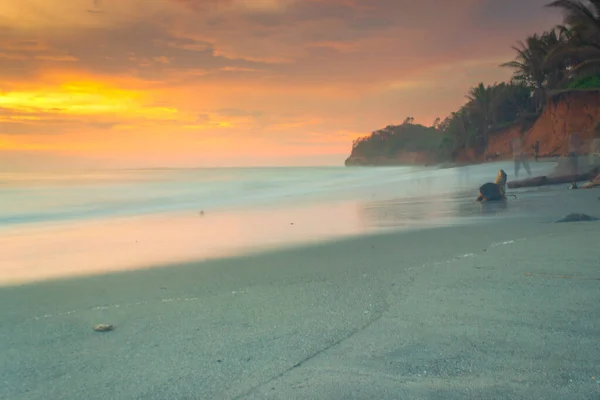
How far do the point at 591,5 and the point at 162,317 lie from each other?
24.5 meters

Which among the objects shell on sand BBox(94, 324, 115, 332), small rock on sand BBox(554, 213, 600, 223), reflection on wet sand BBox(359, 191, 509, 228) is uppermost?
shell on sand BBox(94, 324, 115, 332)

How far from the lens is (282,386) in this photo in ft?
7.63

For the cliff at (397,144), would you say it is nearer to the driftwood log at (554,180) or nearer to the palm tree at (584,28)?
the palm tree at (584,28)

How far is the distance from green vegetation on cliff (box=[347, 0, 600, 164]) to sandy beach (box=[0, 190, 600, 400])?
2105 centimetres

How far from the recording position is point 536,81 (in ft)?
141

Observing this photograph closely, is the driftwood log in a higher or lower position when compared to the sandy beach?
higher

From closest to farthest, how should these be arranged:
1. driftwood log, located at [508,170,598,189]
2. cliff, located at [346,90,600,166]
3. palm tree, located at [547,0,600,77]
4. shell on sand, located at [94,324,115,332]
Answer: shell on sand, located at [94,324,115,332], driftwood log, located at [508,170,598,189], palm tree, located at [547,0,600,77], cliff, located at [346,90,600,166]

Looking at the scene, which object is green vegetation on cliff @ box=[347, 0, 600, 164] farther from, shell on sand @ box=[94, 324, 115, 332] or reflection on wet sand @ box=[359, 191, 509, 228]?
shell on sand @ box=[94, 324, 115, 332]

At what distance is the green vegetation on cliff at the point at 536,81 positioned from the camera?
23.8 metres

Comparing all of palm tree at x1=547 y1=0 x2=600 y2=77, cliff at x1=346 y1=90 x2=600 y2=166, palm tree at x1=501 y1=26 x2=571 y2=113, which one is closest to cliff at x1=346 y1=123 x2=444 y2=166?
cliff at x1=346 y1=90 x2=600 y2=166

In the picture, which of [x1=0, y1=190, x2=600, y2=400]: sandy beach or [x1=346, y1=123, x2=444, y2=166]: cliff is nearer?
[x1=0, y1=190, x2=600, y2=400]: sandy beach

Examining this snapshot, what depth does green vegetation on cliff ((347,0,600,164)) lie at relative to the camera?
936 inches

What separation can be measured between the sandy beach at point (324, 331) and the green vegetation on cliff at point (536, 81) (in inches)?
829

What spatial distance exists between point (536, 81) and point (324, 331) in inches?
1796
